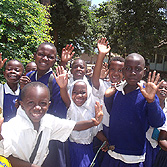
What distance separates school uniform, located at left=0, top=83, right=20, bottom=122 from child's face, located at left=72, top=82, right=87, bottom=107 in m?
0.80

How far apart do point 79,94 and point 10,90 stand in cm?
93

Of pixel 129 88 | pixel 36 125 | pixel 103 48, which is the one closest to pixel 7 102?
pixel 36 125

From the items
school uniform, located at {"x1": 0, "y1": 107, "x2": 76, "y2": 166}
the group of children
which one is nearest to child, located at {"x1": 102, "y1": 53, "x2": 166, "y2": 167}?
the group of children

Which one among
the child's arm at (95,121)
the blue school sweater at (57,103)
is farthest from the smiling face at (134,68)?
the blue school sweater at (57,103)

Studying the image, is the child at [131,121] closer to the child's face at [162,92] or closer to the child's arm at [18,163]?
the child's face at [162,92]

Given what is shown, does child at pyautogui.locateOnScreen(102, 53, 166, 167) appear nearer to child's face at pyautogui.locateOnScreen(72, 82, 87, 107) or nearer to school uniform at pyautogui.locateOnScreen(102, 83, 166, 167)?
school uniform at pyautogui.locateOnScreen(102, 83, 166, 167)

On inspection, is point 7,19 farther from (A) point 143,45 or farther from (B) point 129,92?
(A) point 143,45

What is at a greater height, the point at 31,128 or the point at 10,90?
the point at 10,90

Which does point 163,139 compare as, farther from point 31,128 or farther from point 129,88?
point 31,128

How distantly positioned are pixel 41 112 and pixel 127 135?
81cm

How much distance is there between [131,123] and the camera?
169 centimetres

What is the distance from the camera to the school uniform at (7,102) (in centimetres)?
226

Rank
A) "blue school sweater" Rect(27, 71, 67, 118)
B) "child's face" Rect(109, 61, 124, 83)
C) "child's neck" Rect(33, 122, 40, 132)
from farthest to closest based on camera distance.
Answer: "child's face" Rect(109, 61, 124, 83) → "blue school sweater" Rect(27, 71, 67, 118) → "child's neck" Rect(33, 122, 40, 132)

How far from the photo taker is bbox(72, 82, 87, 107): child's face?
84.4 inches
